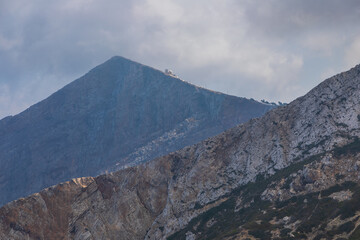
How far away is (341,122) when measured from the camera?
16100cm

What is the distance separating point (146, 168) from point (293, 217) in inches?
3231

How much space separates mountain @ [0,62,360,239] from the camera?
136000 mm

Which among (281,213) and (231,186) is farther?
(231,186)

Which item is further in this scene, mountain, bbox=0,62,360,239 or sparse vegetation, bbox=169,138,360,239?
mountain, bbox=0,62,360,239

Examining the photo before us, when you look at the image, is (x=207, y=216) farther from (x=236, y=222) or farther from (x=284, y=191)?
(x=284, y=191)

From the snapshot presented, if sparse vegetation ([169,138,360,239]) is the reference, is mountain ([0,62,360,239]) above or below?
above

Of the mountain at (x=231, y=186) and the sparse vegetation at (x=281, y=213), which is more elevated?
the mountain at (x=231, y=186)

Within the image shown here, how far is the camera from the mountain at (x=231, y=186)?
136000mm

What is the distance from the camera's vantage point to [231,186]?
168 metres

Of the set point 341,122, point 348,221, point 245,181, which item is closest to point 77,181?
point 245,181

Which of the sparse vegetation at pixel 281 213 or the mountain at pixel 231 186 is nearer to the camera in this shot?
the sparse vegetation at pixel 281 213

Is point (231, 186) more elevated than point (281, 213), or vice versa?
point (231, 186)

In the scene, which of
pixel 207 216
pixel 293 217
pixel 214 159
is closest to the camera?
pixel 293 217

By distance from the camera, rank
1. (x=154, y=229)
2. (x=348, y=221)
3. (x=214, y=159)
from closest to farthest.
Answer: (x=348, y=221), (x=154, y=229), (x=214, y=159)
